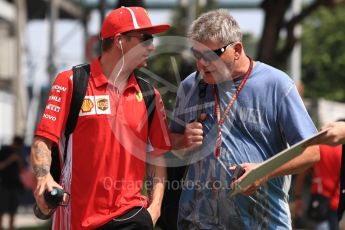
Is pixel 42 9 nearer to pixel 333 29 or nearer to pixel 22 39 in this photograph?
pixel 22 39

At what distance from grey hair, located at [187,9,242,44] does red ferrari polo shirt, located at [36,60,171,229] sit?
0.64 meters

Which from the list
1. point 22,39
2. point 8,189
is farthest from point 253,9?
point 8,189

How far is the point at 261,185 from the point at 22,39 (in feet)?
116

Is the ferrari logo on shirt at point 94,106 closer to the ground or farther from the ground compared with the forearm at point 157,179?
farther from the ground

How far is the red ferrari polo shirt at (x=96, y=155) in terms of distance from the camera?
573 centimetres

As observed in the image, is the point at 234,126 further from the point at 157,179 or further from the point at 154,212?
the point at 154,212

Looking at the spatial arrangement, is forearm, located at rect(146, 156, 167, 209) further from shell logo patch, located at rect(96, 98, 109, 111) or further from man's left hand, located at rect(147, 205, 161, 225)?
shell logo patch, located at rect(96, 98, 109, 111)

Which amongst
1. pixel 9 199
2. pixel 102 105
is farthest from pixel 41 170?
pixel 9 199

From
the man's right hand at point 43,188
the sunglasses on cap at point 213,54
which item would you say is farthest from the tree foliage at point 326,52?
the man's right hand at point 43,188

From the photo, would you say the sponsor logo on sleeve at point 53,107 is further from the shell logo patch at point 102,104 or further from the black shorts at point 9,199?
the black shorts at point 9,199

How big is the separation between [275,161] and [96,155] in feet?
3.70

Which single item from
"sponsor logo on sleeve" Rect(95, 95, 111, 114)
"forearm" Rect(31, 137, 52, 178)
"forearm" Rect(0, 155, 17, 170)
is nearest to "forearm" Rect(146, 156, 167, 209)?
"sponsor logo on sleeve" Rect(95, 95, 111, 114)

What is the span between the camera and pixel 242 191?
5.43 meters

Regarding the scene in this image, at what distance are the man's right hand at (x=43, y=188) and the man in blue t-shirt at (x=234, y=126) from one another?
90 cm
